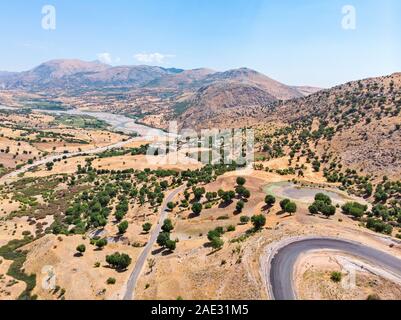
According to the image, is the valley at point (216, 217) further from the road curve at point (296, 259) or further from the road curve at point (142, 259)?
the road curve at point (296, 259)

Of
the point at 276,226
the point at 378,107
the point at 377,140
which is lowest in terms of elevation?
the point at 276,226

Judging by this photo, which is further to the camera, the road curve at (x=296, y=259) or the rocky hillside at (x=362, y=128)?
the rocky hillside at (x=362, y=128)

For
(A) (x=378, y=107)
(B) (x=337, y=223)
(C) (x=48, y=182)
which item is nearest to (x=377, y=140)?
(A) (x=378, y=107)

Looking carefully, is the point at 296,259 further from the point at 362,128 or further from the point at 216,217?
the point at 362,128

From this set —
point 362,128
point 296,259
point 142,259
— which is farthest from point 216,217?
point 362,128

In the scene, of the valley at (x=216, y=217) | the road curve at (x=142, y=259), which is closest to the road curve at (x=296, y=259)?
the valley at (x=216, y=217)

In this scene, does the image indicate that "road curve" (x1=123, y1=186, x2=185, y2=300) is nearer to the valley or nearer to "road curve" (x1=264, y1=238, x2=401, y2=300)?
the valley

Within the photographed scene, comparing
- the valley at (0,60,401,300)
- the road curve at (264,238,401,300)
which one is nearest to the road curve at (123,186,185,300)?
the valley at (0,60,401,300)

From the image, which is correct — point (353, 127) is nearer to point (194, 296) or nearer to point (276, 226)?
point (276, 226)
